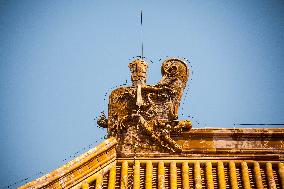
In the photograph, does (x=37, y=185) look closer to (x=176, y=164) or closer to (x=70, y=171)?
(x=70, y=171)

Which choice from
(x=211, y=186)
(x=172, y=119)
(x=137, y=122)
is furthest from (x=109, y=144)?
(x=211, y=186)

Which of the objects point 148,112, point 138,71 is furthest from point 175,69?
point 148,112

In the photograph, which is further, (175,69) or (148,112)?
(175,69)

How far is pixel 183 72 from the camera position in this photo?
8.24 meters

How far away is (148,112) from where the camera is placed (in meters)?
7.93

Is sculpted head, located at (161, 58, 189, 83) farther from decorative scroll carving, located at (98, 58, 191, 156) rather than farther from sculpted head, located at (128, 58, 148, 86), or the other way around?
sculpted head, located at (128, 58, 148, 86)

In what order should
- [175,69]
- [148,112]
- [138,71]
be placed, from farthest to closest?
[138,71] → [175,69] → [148,112]

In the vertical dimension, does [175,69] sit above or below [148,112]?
above

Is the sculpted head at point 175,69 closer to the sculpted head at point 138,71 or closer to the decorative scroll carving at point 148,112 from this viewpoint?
the decorative scroll carving at point 148,112

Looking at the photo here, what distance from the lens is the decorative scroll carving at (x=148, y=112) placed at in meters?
7.73

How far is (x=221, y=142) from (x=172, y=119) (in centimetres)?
96

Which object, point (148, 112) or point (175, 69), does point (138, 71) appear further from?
point (148, 112)

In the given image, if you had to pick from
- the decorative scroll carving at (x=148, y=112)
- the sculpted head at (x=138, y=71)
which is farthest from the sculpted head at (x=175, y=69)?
the sculpted head at (x=138, y=71)

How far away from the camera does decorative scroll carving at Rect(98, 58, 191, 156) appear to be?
25.4 feet
